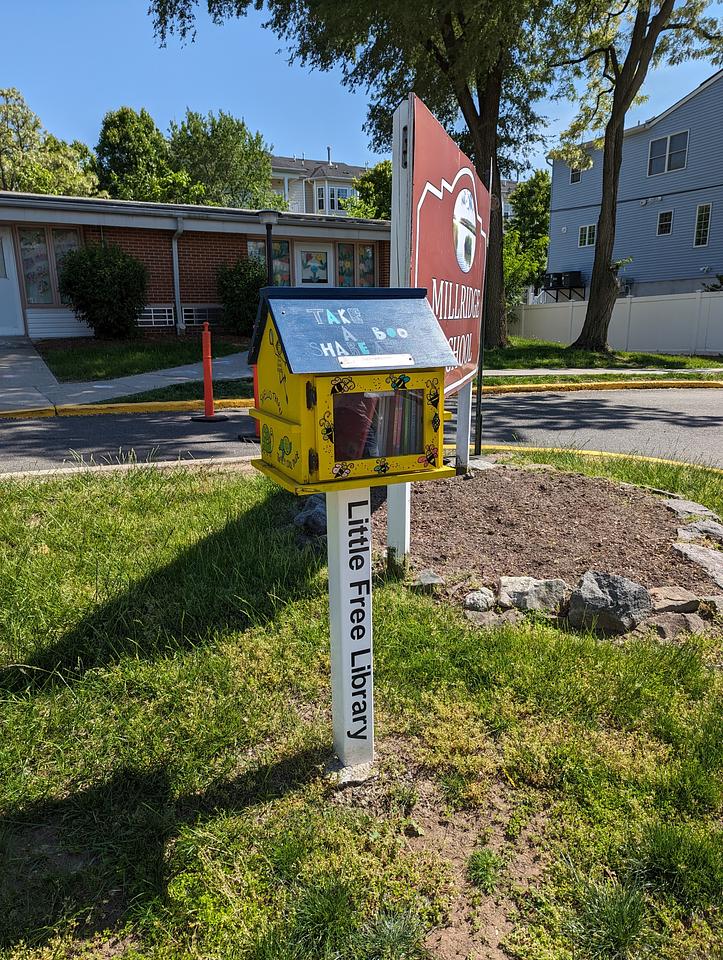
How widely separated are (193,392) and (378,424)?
894 cm

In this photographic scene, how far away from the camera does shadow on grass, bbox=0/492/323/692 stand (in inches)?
115

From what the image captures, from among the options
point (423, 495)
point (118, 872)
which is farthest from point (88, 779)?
point (423, 495)

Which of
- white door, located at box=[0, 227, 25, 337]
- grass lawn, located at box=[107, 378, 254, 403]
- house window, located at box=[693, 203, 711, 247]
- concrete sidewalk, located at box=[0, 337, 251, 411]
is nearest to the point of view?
concrete sidewalk, located at box=[0, 337, 251, 411]

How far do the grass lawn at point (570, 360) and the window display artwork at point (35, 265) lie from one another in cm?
1118

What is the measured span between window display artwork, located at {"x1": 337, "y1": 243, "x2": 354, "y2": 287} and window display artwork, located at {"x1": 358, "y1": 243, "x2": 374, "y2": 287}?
0.95ft

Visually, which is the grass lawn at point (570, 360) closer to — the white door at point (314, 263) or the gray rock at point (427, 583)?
the white door at point (314, 263)

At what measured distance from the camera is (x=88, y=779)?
229 centimetres

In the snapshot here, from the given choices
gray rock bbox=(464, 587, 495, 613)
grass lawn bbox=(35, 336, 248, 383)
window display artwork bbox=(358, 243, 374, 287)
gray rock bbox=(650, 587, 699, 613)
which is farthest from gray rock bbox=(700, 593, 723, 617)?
window display artwork bbox=(358, 243, 374, 287)

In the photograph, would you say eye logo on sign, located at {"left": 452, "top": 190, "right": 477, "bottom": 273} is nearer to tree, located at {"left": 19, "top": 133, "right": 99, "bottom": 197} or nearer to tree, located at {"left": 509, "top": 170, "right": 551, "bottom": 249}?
tree, located at {"left": 19, "top": 133, "right": 99, "bottom": 197}

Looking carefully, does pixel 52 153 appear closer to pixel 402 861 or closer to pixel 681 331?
pixel 681 331

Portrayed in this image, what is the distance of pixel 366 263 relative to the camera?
21.3m

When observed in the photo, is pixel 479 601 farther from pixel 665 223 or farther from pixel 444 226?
pixel 665 223

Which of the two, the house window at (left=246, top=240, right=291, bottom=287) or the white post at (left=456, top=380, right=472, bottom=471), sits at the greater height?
the house window at (left=246, top=240, right=291, bottom=287)

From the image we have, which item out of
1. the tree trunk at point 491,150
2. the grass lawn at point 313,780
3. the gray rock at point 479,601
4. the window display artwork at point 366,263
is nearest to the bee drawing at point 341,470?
the grass lawn at point 313,780
